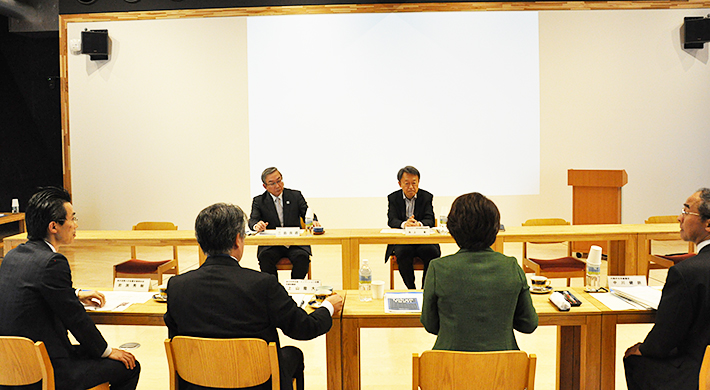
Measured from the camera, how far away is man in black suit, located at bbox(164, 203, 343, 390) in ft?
5.72

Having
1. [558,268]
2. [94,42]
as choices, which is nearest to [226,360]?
[558,268]

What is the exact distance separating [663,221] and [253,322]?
13.5 ft

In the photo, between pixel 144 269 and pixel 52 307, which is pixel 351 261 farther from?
pixel 52 307

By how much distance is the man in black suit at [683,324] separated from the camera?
1812 millimetres

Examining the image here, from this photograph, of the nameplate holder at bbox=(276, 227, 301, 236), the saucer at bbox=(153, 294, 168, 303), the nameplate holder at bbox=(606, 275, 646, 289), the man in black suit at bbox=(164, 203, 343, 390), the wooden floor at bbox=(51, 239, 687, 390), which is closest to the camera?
the man in black suit at bbox=(164, 203, 343, 390)

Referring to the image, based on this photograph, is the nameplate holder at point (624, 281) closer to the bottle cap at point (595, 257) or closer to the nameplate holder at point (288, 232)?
the bottle cap at point (595, 257)

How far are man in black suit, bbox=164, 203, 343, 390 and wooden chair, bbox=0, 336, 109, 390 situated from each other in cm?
44

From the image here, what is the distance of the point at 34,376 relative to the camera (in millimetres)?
1840

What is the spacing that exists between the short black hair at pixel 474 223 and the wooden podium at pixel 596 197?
441cm

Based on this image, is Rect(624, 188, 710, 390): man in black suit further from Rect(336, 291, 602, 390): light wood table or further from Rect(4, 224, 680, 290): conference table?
Rect(4, 224, 680, 290): conference table

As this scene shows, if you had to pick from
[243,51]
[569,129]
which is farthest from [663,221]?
[243,51]

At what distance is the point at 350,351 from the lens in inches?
87.4

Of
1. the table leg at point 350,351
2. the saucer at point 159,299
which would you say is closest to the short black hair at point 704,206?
the table leg at point 350,351

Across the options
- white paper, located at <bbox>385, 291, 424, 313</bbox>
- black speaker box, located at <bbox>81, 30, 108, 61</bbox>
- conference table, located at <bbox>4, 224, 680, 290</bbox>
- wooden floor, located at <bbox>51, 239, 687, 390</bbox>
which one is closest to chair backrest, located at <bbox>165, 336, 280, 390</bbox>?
white paper, located at <bbox>385, 291, 424, 313</bbox>
